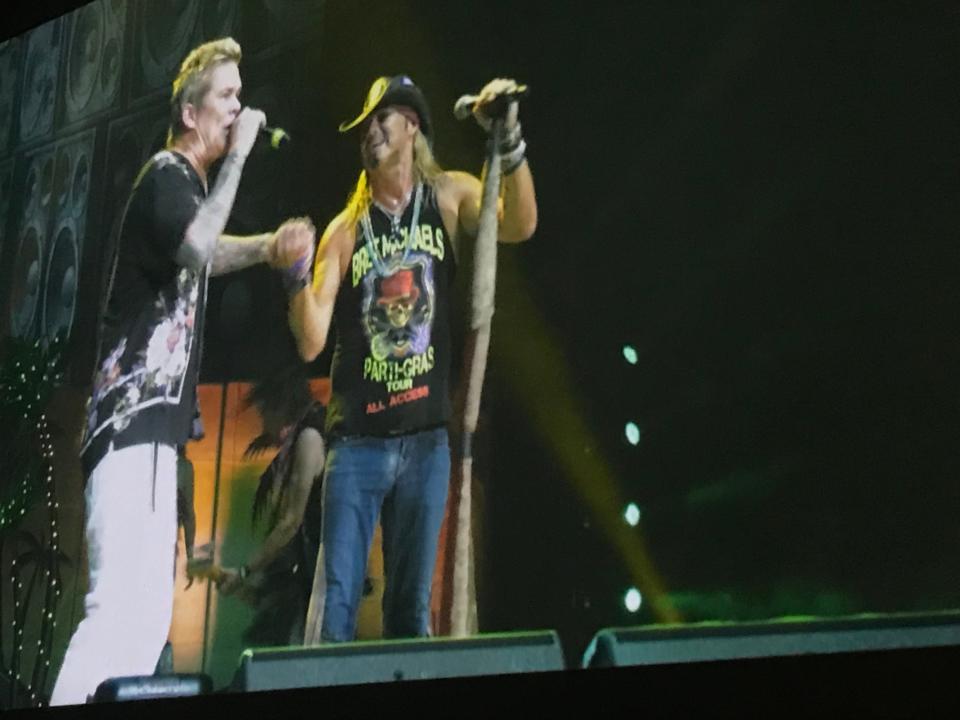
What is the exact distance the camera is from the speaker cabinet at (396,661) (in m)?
2.19

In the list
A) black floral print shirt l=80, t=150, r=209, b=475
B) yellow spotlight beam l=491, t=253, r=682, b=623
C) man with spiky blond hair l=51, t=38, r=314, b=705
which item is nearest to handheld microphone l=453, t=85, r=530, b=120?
yellow spotlight beam l=491, t=253, r=682, b=623

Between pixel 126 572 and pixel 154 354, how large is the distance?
477 millimetres

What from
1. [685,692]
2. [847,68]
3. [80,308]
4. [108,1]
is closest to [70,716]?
[80,308]

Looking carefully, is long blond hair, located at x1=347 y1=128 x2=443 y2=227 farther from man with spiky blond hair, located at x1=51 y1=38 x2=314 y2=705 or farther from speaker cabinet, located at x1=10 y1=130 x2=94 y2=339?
speaker cabinet, located at x1=10 y1=130 x2=94 y2=339

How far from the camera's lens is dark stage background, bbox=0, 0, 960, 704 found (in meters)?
1.92

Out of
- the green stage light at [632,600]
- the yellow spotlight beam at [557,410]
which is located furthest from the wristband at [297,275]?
the green stage light at [632,600]

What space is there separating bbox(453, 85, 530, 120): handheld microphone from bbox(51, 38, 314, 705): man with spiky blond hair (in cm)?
42

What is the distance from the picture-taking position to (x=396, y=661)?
91.1 inches

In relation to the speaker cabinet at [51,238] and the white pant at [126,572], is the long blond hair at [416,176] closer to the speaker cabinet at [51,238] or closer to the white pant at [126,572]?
the white pant at [126,572]

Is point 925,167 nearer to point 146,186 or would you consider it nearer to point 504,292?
point 504,292

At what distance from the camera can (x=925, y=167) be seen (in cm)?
196

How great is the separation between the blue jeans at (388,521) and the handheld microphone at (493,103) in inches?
24.7

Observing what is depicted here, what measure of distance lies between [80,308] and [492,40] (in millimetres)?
1232

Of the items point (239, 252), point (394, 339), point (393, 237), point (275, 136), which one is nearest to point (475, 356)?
point (394, 339)
